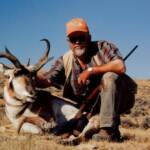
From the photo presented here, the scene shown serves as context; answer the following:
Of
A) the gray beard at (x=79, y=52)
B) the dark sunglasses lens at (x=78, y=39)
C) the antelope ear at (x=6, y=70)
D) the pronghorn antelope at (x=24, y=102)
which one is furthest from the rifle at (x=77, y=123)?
the antelope ear at (x=6, y=70)

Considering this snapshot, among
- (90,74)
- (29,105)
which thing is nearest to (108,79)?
(90,74)

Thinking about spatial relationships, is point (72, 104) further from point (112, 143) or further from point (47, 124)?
point (112, 143)

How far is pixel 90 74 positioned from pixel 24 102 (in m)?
1.22

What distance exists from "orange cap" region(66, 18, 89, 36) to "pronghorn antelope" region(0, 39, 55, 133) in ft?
3.11

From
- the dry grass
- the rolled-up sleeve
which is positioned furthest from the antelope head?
the rolled-up sleeve

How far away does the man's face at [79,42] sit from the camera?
9.00 meters

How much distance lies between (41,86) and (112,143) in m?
1.92

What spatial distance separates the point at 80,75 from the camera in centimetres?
883

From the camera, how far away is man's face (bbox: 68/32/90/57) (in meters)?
9.00

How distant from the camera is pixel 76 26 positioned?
906 cm

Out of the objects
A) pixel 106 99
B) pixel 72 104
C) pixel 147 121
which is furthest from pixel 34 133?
pixel 147 121

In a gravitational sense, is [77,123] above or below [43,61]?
below

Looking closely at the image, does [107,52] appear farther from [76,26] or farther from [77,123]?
[77,123]

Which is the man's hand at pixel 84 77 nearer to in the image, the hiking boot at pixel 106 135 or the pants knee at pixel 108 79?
the pants knee at pixel 108 79
